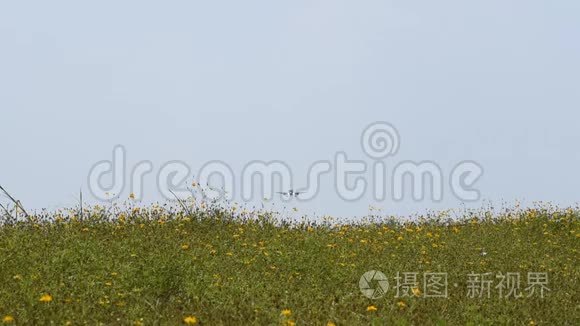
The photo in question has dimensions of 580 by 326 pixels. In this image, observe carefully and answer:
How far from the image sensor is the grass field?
662cm

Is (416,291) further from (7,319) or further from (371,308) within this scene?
(7,319)

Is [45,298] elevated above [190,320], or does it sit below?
above

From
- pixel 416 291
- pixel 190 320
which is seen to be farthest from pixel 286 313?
pixel 416 291

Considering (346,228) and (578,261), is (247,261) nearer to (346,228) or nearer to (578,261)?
(346,228)

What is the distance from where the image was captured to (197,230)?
459 inches

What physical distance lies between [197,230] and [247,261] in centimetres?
291

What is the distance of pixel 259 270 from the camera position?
875cm

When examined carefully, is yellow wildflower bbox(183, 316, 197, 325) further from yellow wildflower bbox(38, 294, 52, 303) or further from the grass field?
yellow wildflower bbox(38, 294, 52, 303)

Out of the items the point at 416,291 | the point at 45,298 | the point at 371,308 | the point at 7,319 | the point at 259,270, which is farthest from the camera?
the point at 259,270

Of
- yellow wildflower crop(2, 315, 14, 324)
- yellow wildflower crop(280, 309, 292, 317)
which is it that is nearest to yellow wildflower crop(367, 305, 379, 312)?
yellow wildflower crop(280, 309, 292, 317)

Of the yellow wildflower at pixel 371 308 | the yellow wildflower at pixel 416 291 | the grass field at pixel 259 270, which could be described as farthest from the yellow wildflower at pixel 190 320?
the yellow wildflower at pixel 416 291

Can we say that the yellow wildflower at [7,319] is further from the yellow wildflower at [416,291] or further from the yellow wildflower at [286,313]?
the yellow wildflower at [416,291]

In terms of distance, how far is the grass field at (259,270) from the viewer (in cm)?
662

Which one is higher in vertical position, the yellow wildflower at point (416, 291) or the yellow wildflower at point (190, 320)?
the yellow wildflower at point (416, 291)
